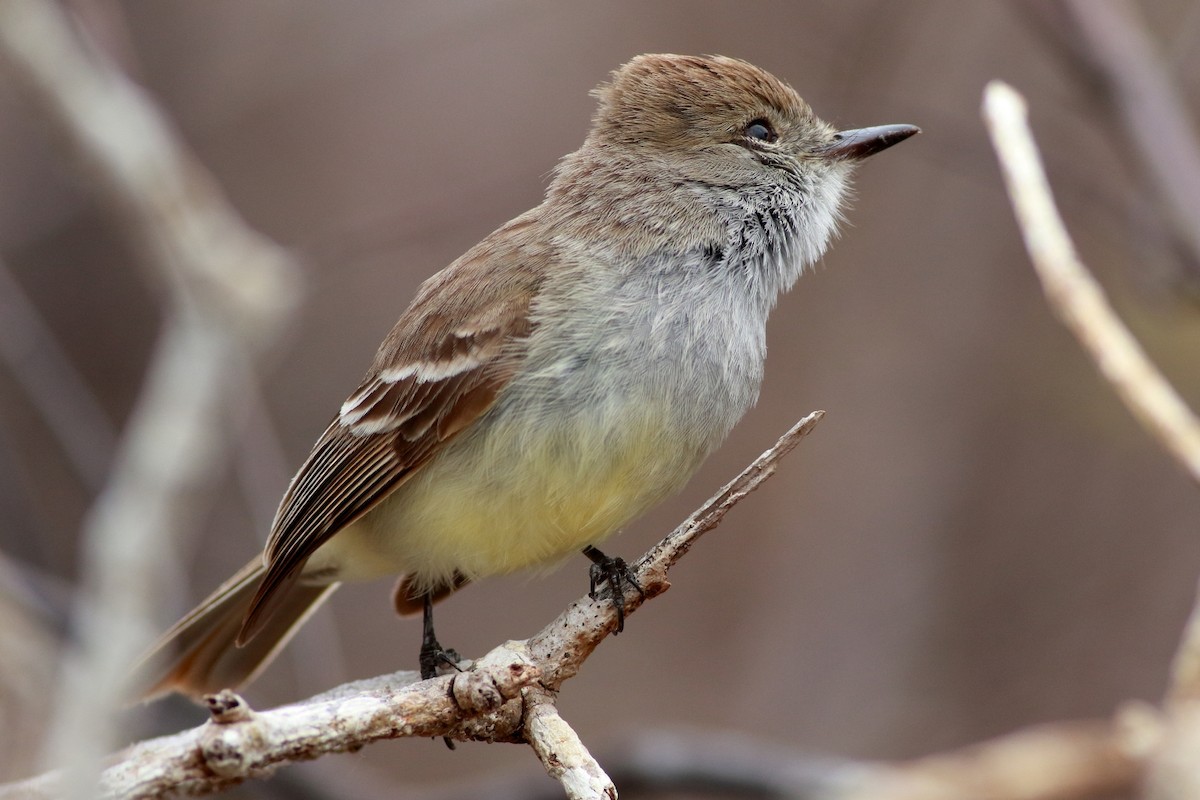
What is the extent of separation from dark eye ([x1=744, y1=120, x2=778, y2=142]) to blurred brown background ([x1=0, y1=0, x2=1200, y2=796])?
5.97ft

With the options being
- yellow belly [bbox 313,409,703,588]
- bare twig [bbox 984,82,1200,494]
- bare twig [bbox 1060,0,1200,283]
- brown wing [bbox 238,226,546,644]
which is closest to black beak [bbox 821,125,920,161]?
bare twig [bbox 1060,0,1200,283]

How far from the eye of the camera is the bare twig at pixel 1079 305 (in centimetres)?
208

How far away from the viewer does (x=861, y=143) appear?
13.3 ft

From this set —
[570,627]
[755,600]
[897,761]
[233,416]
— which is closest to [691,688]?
[755,600]

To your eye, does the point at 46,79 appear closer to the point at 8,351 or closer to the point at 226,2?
the point at 8,351

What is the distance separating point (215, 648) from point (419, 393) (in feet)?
3.77

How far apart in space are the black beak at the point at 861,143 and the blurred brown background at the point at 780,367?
68.3 inches

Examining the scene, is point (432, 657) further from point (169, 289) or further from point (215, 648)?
point (169, 289)

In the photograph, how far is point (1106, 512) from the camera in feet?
21.4

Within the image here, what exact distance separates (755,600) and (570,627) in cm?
458

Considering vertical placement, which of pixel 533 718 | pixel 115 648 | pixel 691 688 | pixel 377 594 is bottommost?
pixel 533 718

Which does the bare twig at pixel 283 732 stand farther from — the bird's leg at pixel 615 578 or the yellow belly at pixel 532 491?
the yellow belly at pixel 532 491

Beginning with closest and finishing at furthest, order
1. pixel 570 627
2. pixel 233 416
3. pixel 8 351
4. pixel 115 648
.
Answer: pixel 115 648 → pixel 570 627 → pixel 233 416 → pixel 8 351

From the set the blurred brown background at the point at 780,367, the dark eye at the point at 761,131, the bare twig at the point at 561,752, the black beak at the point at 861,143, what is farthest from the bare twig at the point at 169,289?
the black beak at the point at 861,143
